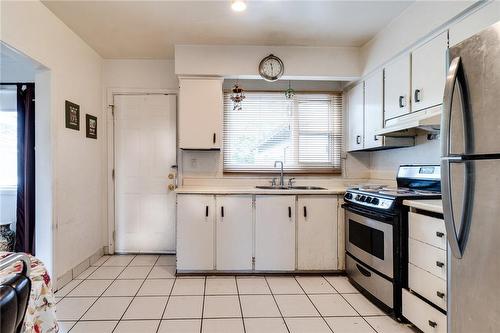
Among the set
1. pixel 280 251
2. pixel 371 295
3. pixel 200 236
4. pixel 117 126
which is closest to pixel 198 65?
pixel 117 126

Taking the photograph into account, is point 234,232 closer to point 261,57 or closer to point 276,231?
point 276,231

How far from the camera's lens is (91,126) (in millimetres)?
3318

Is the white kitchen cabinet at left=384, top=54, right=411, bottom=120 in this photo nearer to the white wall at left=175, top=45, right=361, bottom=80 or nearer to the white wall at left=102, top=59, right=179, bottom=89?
the white wall at left=175, top=45, right=361, bottom=80

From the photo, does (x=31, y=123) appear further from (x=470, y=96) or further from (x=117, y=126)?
(x=470, y=96)

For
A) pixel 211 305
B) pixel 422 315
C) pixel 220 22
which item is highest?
pixel 220 22

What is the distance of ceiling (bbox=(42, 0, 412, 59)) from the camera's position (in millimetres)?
2406

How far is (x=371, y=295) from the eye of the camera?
94.8 inches

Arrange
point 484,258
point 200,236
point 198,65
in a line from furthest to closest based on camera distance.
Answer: point 198,65 < point 200,236 < point 484,258

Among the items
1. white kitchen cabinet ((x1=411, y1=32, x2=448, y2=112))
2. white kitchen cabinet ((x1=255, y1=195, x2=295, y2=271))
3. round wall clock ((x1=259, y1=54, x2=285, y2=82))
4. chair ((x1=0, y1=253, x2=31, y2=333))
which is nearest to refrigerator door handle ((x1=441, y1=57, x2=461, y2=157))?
white kitchen cabinet ((x1=411, y1=32, x2=448, y2=112))

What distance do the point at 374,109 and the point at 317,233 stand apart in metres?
1.44

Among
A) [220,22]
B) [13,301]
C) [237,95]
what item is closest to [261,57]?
[237,95]

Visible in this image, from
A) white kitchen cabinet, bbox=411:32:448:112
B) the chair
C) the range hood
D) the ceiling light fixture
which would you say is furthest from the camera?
the ceiling light fixture

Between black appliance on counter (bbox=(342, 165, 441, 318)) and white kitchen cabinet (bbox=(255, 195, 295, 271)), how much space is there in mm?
575

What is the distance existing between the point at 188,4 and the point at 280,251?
2488mm
